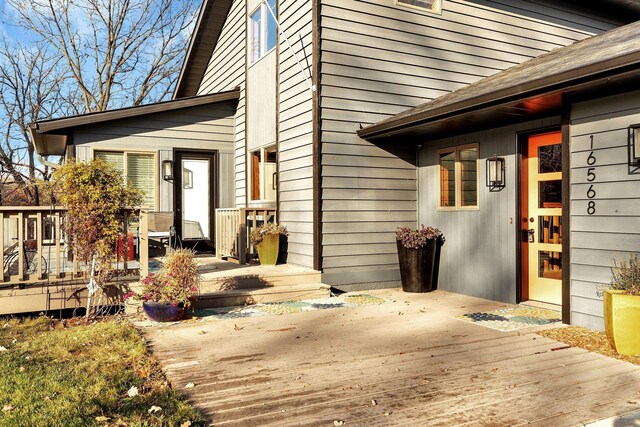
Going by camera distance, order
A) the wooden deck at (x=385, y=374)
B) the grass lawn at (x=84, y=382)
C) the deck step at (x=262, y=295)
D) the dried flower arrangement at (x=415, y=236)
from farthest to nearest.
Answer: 1. the dried flower arrangement at (x=415, y=236)
2. the deck step at (x=262, y=295)
3. the wooden deck at (x=385, y=374)
4. the grass lawn at (x=84, y=382)

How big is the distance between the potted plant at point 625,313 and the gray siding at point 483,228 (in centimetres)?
192

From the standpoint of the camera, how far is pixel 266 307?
241 inches

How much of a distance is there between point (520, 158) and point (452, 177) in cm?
119

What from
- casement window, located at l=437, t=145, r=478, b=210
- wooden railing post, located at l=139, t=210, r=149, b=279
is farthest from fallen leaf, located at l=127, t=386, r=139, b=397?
casement window, located at l=437, t=145, r=478, b=210

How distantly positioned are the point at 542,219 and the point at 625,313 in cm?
218

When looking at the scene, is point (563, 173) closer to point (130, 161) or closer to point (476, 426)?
point (476, 426)

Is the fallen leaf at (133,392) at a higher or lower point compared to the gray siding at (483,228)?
lower

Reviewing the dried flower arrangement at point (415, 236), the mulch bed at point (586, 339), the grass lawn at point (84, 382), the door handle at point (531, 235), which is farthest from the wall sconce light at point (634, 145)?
the grass lawn at point (84, 382)

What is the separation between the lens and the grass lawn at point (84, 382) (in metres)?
2.78

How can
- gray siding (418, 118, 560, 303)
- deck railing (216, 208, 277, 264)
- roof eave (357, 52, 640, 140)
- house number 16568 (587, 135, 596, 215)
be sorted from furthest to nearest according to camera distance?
deck railing (216, 208, 277, 264) → gray siding (418, 118, 560, 303) → house number 16568 (587, 135, 596, 215) → roof eave (357, 52, 640, 140)

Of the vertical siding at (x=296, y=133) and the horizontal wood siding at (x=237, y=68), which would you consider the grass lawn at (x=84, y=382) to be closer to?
the vertical siding at (x=296, y=133)

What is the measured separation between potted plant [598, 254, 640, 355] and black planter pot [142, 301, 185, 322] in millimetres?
4094

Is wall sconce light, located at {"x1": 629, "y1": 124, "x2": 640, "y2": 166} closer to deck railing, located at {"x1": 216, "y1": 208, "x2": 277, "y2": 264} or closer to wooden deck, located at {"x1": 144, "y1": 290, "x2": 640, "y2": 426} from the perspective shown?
wooden deck, located at {"x1": 144, "y1": 290, "x2": 640, "y2": 426}

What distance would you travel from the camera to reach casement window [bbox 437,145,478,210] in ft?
22.6
